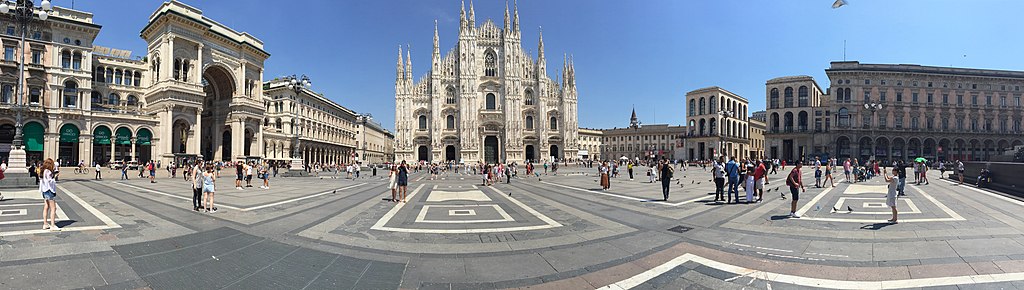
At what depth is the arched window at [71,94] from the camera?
39844 mm

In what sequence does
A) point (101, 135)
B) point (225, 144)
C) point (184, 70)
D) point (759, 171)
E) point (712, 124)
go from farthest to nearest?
point (712, 124) < point (225, 144) < point (184, 70) < point (101, 135) < point (759, 171)

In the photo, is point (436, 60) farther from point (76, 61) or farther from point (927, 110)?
point (927, 110)

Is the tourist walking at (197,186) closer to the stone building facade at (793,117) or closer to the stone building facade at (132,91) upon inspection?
the stone building facade at (132,91)

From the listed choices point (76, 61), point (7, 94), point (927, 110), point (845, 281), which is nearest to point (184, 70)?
point (76, 61)

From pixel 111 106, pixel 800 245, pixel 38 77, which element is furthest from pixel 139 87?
pixel 800 245

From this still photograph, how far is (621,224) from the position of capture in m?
8.45

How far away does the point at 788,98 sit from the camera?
68.9 m

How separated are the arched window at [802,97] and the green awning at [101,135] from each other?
88.6 m

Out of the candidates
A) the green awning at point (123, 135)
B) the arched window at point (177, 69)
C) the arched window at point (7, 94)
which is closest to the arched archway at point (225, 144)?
the green awning at point (123, 135)

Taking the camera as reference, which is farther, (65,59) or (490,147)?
(490,147)

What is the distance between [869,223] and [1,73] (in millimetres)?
58489

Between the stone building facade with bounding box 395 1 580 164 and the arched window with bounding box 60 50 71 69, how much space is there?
3461 cm

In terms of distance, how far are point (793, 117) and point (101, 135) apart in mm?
88877

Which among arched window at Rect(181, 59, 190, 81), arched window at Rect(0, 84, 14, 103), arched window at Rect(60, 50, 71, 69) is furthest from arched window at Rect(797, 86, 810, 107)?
arched window at Rect(0, 84, 14, 103)
